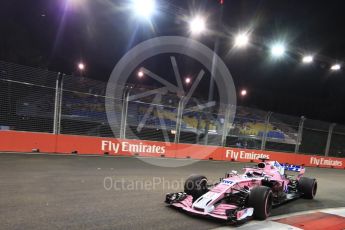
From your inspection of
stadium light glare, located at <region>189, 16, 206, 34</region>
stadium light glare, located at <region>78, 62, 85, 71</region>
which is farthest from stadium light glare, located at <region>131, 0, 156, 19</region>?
stadium light glare, located at <region>78, 62, 85, 71</region>

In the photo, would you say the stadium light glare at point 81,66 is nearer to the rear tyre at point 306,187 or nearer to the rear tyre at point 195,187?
the rear tyre at point 306,187

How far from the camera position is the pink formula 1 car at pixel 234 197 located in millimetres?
5551

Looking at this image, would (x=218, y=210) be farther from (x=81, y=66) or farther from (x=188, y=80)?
(x=188, y=80)

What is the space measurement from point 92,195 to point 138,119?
25.1 ft

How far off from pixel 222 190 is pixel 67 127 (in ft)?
26.3

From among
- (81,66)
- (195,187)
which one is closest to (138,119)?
(195,187)

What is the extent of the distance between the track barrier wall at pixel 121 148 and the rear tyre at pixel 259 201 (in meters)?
8.17

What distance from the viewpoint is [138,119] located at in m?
14.0

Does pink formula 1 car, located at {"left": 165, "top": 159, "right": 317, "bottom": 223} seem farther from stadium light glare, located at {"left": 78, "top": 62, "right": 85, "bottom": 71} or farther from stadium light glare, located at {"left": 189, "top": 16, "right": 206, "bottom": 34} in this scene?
stadium light glare, located at {"left": 78, "top": 62, "right": 85, "bottom": 71}

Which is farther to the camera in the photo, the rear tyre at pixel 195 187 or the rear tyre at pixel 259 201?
the rear tyre at pixel 195 187

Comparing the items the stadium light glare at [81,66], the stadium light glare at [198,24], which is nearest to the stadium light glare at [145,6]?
the stadium light glare at [198,24]

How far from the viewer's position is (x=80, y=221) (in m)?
4.91

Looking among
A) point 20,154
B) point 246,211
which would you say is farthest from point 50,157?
point 246,211

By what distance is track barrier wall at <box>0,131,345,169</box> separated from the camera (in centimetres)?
1126
